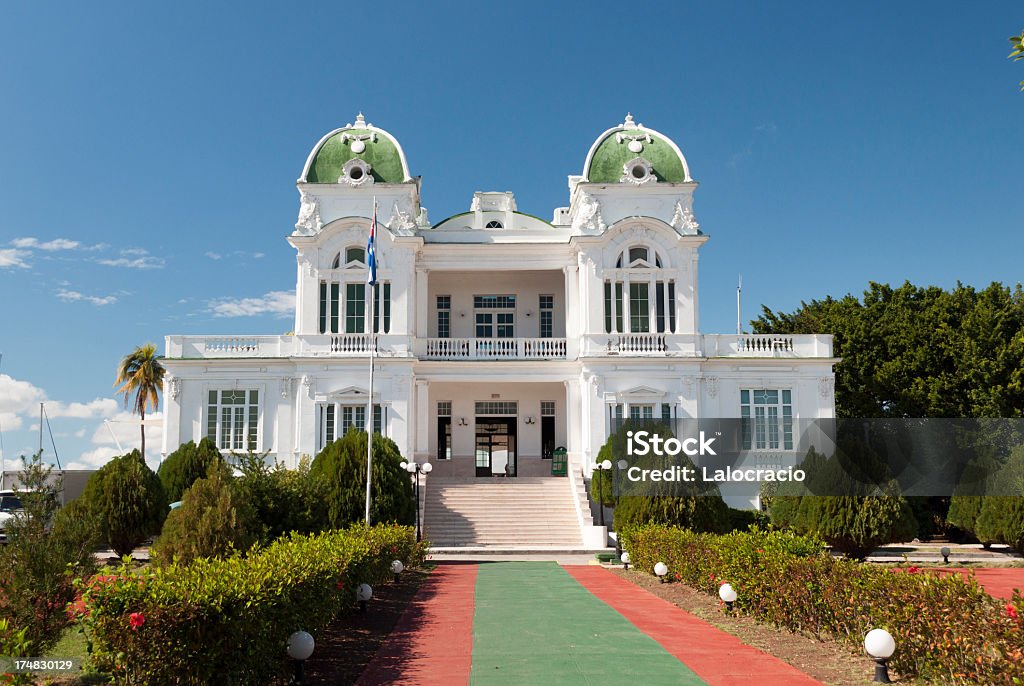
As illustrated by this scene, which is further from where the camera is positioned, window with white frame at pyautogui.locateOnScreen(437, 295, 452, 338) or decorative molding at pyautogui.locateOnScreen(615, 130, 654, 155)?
window with white frame at pyautogui.locateOnScreen(437, 295, 452, 338)

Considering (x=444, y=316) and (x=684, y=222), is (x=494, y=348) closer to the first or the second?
(x=444, y=316)

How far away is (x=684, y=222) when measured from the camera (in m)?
33.4

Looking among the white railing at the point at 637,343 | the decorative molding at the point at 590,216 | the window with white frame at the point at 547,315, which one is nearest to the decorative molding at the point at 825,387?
the white railing at the point at 637,343

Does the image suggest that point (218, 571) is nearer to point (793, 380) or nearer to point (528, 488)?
point (528, 488)

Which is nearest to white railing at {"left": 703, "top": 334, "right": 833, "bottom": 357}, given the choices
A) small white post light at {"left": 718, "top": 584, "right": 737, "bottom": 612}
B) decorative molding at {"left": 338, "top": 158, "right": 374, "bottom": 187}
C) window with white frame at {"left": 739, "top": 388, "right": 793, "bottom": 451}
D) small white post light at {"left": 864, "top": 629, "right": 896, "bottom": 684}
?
window with white frame at {"left": 739, "top": 388, "right": 793, "bottom": 451}

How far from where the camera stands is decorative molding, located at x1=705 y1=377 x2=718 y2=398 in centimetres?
3294

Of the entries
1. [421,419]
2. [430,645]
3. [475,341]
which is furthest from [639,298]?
[430,645]

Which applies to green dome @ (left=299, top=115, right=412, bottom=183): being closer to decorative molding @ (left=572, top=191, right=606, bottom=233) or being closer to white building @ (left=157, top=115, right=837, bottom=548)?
white building @ (left=157, top=115, right=837, bottom=548)

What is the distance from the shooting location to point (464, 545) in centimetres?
2866

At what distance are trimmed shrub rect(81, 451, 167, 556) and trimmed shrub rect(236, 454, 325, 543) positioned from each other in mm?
5480

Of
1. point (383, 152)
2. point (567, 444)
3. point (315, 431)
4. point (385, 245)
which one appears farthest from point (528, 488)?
point (383, 152)

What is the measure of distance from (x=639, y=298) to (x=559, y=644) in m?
22.2

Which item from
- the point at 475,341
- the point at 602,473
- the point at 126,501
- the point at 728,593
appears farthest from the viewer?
the point at 475,341

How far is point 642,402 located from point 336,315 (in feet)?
38.6
